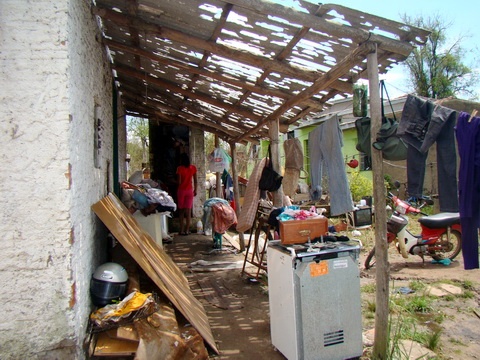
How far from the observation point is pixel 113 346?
3102mm

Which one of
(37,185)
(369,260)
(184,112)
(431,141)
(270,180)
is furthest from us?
(184,112)

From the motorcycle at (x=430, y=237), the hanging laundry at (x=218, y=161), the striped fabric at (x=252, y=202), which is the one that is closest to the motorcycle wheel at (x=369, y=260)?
the motorcycle at (x=430, y=237)

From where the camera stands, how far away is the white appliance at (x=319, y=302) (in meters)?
3.42

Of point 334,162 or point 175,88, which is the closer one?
point 334,162

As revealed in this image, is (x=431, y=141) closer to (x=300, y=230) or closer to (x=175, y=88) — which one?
(x=300, y=230)

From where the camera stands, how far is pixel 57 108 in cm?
281

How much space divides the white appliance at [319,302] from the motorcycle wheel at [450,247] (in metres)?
4.13

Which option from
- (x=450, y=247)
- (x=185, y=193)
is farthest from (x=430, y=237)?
(x=185, y=193)

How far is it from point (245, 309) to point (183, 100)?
4748 millimetres

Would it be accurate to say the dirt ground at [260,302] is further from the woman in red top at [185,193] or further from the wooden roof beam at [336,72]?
the wooden roof beam at [336,72]

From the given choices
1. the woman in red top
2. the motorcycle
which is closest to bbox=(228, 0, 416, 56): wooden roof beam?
the motorcycle

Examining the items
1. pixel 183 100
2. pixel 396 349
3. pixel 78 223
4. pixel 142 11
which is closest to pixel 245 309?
pixel 396 349

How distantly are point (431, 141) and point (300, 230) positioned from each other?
156 cm

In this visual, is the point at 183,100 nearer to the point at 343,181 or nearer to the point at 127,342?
the point at 343,181
